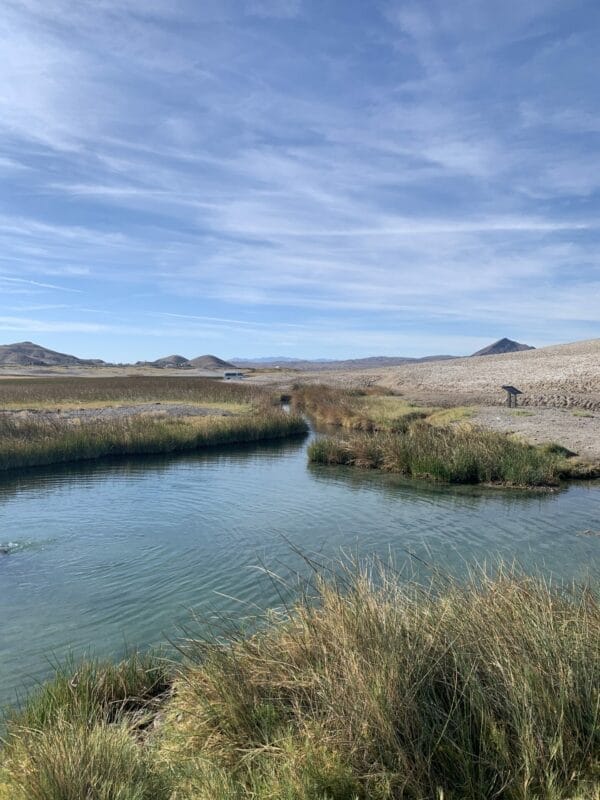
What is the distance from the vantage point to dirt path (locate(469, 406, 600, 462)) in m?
21.0

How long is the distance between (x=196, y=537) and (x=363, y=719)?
29.3 ft

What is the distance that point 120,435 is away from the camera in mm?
23641

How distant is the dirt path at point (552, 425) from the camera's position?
2102cm

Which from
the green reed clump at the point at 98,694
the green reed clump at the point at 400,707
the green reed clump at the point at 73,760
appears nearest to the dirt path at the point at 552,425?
the green reed clump at the point at 400,707

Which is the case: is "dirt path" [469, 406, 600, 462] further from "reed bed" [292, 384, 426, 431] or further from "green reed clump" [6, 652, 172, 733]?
"green reed clump" [6, 652, 172, 733]

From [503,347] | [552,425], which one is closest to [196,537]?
[552,425]

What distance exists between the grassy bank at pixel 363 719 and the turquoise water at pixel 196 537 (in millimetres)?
1725

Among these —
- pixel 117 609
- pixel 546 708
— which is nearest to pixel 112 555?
pixel 117 609

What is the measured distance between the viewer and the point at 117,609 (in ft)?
29.3

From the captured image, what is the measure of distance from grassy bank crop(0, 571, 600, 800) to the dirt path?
16110 mm

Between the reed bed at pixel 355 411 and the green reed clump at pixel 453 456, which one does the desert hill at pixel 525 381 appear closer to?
the reed bed at pixel 355 411

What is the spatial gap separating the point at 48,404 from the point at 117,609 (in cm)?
2997

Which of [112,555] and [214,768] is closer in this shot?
[214,768]

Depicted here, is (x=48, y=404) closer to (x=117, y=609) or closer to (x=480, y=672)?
(x=117, y=609)
